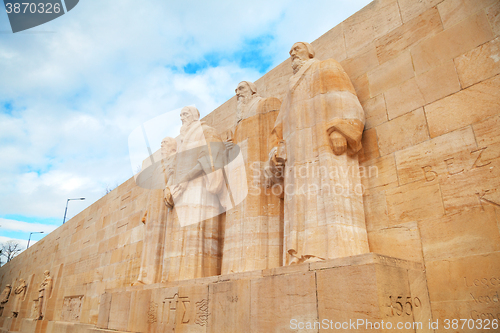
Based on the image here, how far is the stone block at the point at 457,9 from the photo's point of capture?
4.02 meters

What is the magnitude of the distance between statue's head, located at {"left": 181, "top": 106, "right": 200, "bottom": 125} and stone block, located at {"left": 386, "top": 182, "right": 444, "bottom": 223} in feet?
14.3

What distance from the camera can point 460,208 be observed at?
357 centimetres

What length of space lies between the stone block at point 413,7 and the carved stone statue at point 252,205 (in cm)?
231

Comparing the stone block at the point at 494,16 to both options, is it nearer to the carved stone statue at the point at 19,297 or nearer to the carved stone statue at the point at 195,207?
the carved stone statue at the point at 195,207

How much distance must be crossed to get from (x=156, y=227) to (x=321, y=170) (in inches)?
174

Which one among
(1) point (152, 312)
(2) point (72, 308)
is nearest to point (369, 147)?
(1) point (152, 312)

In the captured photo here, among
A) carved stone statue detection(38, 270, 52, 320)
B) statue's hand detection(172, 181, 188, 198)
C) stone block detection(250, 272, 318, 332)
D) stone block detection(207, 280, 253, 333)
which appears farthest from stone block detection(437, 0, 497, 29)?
carved stone statue detection(38, 270, 52, 320)

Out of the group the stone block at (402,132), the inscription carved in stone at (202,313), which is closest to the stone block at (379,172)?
the stone block at (402,132)

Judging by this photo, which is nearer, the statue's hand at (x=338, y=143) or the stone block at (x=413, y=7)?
the statue's hand at (x=338, y=143)

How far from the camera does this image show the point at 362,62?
530 cm

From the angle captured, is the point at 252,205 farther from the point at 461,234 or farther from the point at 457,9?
the point at 457,9

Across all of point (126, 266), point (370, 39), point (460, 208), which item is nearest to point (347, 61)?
point (370, 39)

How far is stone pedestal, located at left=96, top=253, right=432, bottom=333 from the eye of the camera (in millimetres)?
2805

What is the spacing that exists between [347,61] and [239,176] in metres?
2.50
